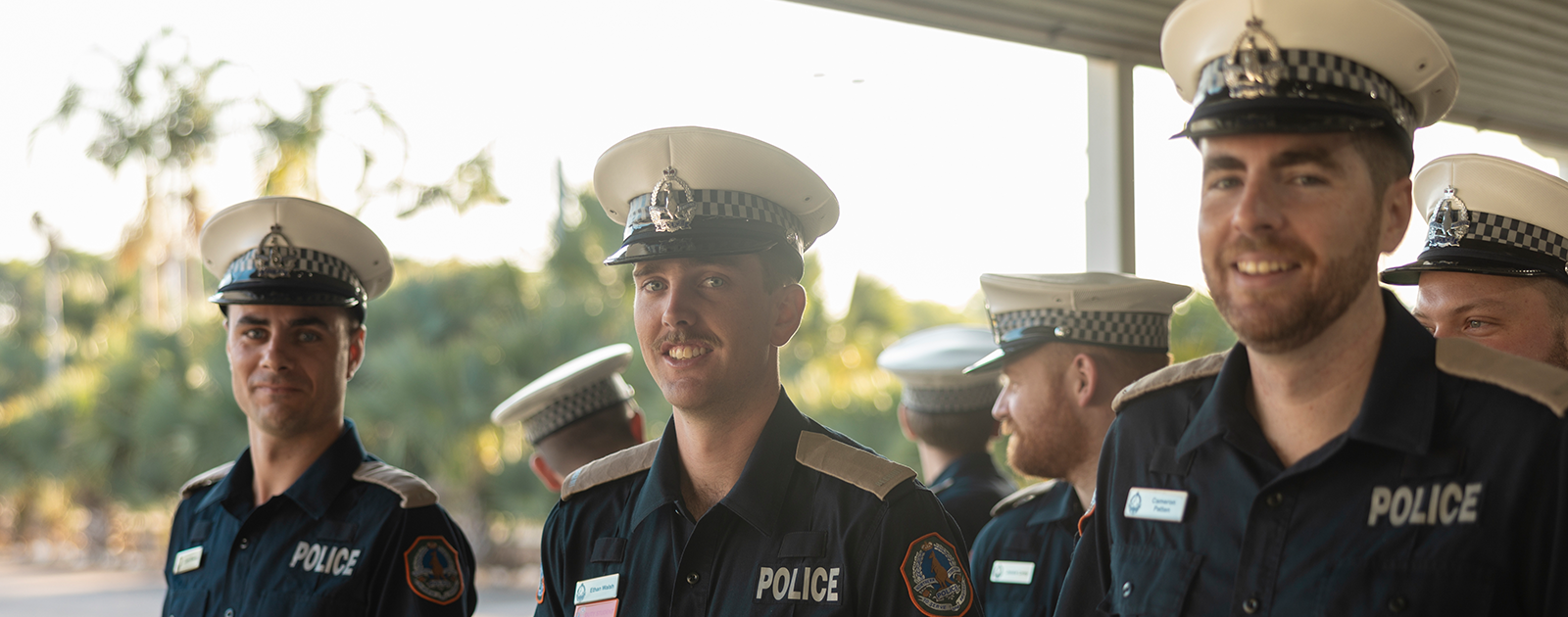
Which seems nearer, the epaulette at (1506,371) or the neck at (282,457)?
the epaulette at (1506,371)

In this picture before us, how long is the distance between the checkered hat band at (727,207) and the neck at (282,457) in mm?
1265

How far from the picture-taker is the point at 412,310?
1121cm

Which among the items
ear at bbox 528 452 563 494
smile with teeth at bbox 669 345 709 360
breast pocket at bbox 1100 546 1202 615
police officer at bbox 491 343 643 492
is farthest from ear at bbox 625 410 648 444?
breast pocket at bbox 1100 546 1202 615

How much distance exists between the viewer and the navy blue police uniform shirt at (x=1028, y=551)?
2.71 meters

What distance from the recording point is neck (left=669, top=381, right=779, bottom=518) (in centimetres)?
210

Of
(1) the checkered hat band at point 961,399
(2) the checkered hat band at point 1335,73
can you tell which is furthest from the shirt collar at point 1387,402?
(1) the checkered hat band at point 961,399

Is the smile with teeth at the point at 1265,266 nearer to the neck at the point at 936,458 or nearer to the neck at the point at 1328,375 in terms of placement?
the neck at the point at 1328,375

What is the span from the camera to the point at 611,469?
226cm

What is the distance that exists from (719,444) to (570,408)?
1.51 metres

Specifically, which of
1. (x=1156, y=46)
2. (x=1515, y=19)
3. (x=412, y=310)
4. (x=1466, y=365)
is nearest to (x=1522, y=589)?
(x=1466, y=365)

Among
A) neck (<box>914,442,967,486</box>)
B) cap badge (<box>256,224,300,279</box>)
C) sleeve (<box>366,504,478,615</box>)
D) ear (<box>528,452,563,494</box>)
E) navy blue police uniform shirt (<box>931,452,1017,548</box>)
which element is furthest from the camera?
neck (<box>914,442,967,486</box>)

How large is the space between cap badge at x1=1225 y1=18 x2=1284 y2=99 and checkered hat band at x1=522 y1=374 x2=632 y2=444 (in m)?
2.48

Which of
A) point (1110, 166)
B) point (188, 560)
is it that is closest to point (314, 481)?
point (188, 560)

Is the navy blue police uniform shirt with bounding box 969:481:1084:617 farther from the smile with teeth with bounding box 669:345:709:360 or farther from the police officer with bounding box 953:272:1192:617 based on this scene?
the smile with teeth with bounding box 669:345:709:360
